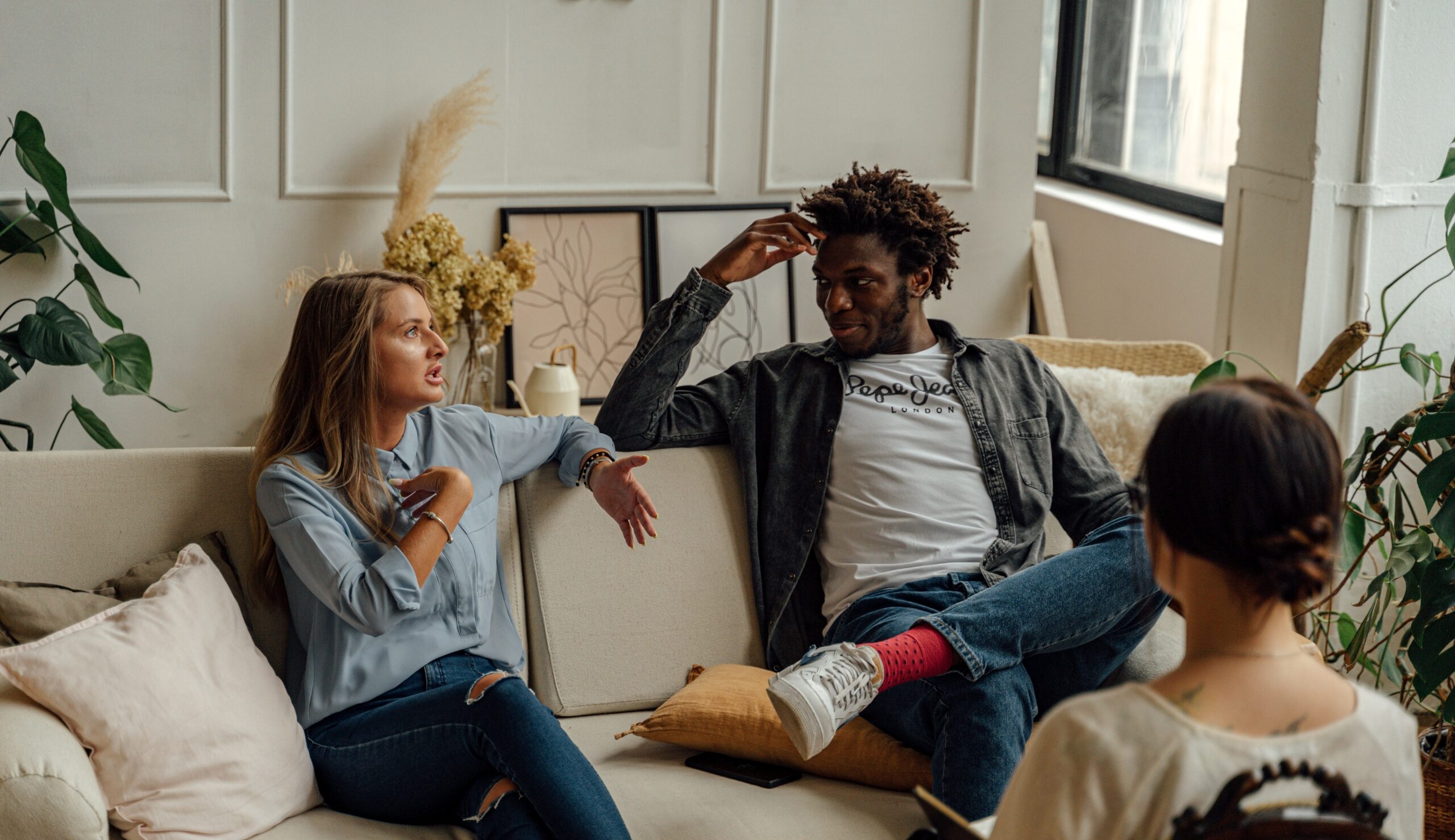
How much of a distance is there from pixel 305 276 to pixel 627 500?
147 centimetres

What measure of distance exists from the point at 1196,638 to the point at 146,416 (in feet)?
9.21

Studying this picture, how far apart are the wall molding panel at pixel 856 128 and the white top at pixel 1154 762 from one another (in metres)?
2.66

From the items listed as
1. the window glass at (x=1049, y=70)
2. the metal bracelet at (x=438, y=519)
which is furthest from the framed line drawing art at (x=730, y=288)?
the window glass at (x=1049, y=70)

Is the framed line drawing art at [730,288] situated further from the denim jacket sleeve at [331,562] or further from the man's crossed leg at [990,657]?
the denim jacket sleeve at [331,562]

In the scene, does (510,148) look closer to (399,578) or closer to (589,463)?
(589,463)

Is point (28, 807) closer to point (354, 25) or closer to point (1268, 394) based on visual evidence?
point (1268, 394)

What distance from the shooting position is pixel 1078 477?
2.29 meters

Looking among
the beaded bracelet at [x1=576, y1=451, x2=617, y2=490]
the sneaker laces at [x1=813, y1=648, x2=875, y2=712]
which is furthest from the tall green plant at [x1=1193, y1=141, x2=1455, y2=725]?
the beaded bracelet at [x1=576, y1=451, x2=617, y2=490]

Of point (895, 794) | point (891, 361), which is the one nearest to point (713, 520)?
point (891, 361)

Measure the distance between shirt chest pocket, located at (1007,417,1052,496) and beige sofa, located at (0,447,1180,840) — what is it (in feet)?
1.07

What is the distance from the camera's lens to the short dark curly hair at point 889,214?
2.27m

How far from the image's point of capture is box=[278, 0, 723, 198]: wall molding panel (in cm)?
304

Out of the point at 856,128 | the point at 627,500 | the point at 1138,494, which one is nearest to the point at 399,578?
the point at 627,500

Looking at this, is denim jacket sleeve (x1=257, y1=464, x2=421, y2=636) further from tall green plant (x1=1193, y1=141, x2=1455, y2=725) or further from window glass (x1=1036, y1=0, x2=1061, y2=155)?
window glass (x1=1036, y1=0, x2=1061, y2=155)
